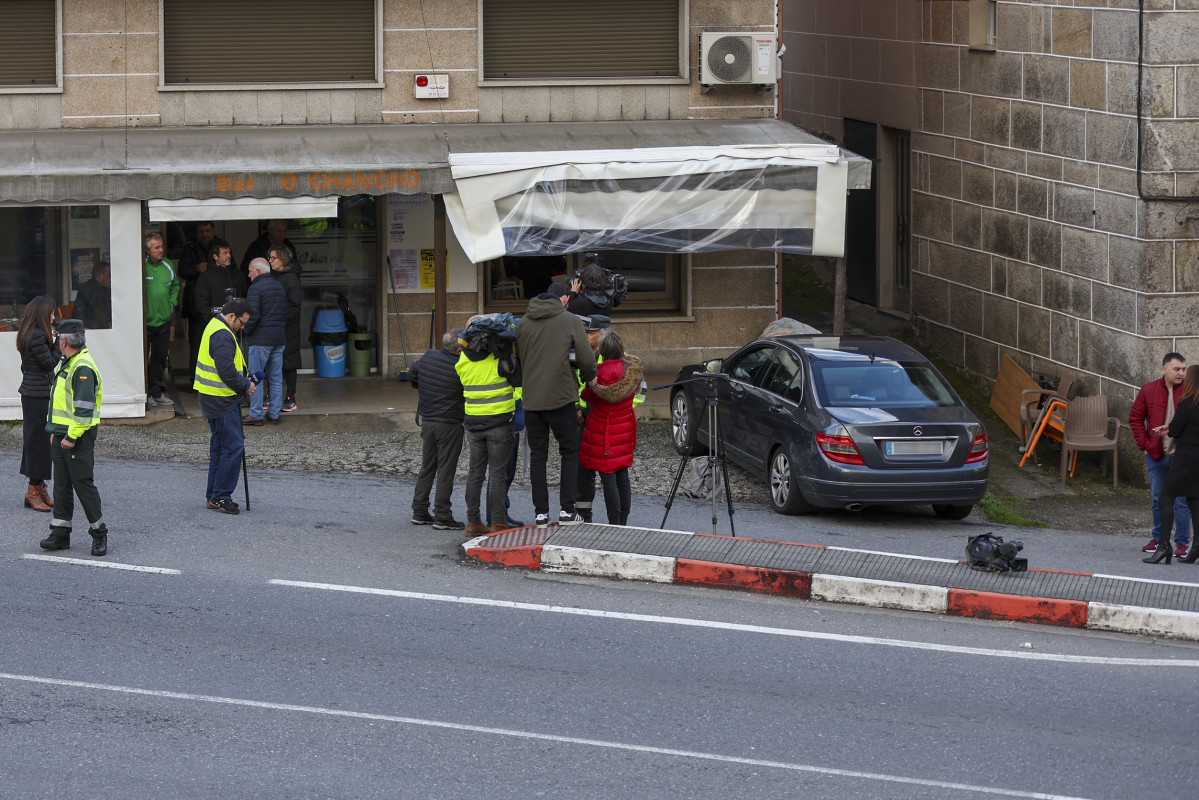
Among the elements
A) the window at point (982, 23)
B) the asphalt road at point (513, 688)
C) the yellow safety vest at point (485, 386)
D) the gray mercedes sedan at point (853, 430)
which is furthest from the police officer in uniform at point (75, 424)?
the window at point (982, 23)

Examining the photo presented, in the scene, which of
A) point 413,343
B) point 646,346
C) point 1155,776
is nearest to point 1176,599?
point 1155,776

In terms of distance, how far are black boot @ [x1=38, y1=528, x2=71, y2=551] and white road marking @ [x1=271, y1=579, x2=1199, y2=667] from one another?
1.78 m

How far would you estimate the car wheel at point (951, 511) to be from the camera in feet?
44.6

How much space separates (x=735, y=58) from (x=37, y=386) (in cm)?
938

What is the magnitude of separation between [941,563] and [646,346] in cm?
809

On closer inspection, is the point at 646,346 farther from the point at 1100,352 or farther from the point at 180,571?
the point at 180,571

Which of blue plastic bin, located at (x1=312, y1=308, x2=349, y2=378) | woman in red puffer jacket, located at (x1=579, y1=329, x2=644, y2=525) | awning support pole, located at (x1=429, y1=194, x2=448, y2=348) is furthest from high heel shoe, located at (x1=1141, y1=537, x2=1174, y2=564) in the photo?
blue plastic bin, located at (x1=312, y1=308, x2=349, y2=378)

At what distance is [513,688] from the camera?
8422 millimetres

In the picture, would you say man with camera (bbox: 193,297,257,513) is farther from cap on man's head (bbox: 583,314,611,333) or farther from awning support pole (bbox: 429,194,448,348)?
awning support pole (bbox: 429,194,448,348)

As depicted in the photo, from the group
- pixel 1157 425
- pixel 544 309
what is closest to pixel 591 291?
pixel 544 309

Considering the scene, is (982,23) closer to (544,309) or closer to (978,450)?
(978,450)

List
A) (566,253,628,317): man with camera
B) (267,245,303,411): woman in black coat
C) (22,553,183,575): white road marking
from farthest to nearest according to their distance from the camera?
(267,245,303,411): woman in black coat, (566,253,628,317): man with camera, (22,553,183,575): white road marking

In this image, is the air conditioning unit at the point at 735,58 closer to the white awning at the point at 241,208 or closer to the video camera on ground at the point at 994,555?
the white awning at the point at 241,208

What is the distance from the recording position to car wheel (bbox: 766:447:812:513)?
13.4 m
